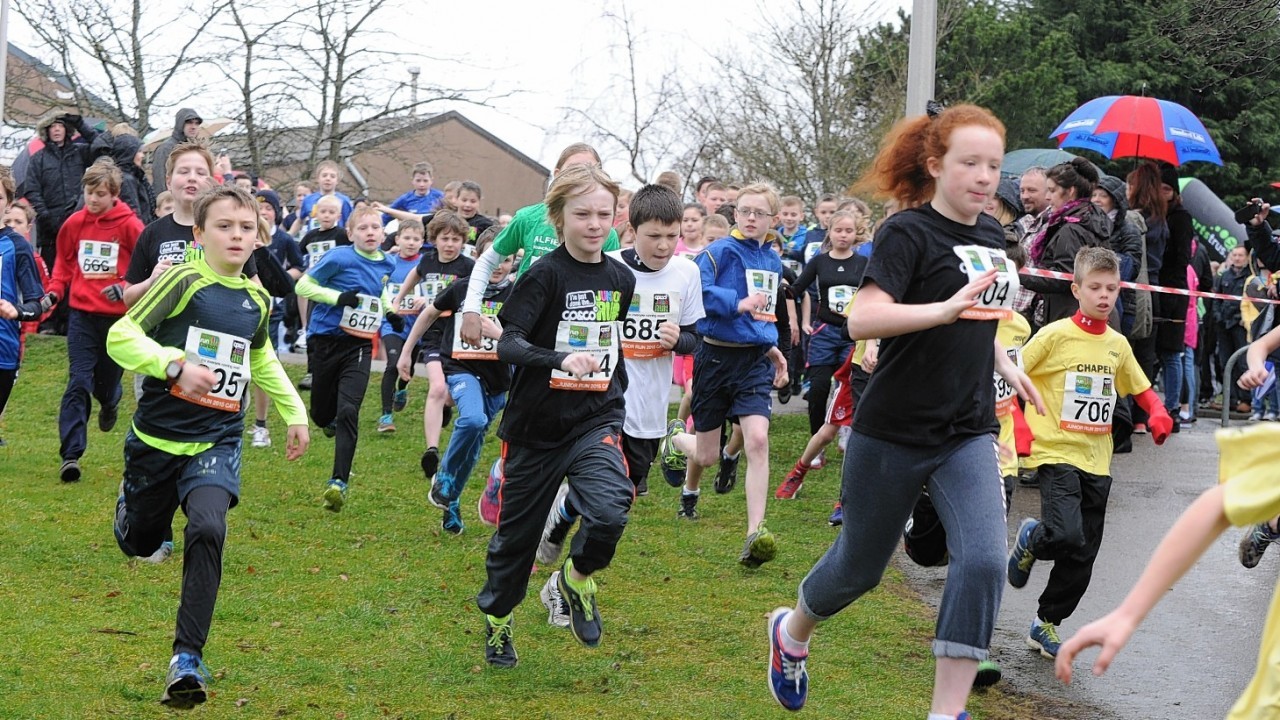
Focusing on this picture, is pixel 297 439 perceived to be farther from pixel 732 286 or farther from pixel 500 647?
pixel 732 286

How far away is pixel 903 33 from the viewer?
33.3 metres

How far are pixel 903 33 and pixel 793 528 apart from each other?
2553cm

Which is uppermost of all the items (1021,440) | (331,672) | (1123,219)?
(1123,219)

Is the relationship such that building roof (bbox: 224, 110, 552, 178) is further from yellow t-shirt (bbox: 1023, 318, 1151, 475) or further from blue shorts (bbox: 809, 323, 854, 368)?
yellow t-shirt (bbox: 1023, 318, 1151, 475)

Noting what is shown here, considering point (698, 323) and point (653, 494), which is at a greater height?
point (698, 323)

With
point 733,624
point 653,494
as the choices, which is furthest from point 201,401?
point 653,494

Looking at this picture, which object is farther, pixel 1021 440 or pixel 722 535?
pixel 722 535

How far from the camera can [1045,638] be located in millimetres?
6750

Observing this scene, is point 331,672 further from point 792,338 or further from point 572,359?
point 792,338

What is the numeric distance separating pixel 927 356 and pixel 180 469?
293cm

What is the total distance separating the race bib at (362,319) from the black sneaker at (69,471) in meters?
2.24

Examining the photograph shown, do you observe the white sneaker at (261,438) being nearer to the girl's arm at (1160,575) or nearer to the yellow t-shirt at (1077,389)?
the yellow t-shirt at (1077,389)

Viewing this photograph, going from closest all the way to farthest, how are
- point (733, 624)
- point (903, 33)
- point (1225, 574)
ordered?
point (733, 624), point (1225, 574), point (903, 33)

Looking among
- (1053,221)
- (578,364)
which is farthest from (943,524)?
(1053,221)
